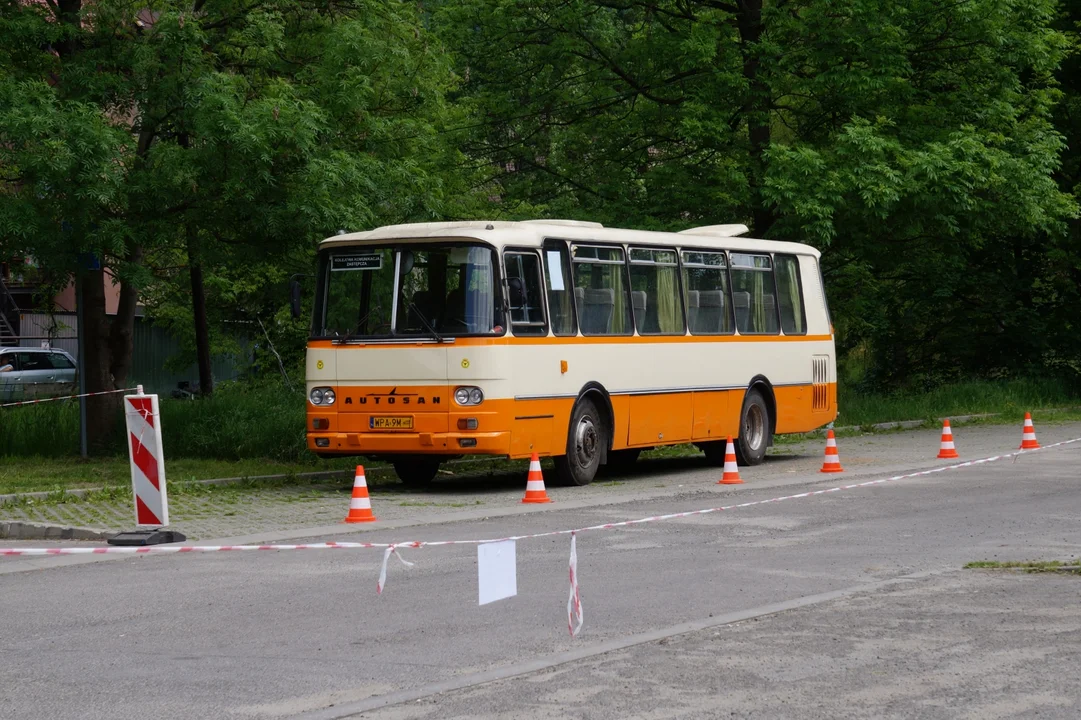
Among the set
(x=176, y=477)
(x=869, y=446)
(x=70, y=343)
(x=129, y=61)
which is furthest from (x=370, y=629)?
(x=70, y=343)

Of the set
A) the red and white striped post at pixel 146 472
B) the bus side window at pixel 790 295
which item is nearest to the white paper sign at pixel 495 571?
the red and white striped post at pixel 146 472

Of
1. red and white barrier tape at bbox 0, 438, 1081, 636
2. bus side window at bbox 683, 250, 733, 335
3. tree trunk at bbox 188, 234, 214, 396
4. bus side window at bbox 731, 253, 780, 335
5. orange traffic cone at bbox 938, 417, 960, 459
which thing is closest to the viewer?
red and white barrier tape at bbox 0, 438, 1081, 636

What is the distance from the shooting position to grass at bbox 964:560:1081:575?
1066cm

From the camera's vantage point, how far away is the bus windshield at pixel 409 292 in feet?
58.5

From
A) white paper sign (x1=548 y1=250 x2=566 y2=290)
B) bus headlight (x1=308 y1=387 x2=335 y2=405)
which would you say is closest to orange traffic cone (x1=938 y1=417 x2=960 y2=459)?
white paper sign (x1=548 y1=250 x2=566 y2=290)

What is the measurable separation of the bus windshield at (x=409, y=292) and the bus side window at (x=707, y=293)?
420 centimetres

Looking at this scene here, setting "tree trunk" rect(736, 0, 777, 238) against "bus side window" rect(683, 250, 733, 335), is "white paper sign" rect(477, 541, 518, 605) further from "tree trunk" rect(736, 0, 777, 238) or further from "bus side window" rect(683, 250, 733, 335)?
"tree trunk" rect(736, 0, 777, 238)

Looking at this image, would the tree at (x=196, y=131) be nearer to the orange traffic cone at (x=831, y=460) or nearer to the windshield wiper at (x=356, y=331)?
the windshield wiper at (x=356, y=331)

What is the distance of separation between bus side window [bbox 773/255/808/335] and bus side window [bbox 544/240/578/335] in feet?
17.6

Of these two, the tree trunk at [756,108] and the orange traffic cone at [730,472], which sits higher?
the tree trunk at [756,108]

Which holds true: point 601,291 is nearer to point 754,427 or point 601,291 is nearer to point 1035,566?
point 754,427

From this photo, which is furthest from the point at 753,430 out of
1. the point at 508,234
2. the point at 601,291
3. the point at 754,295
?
the point at 508,234

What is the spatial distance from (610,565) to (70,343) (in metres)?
37.2

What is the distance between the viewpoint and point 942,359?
38719mm
